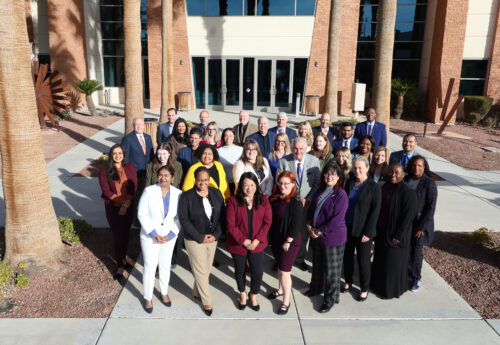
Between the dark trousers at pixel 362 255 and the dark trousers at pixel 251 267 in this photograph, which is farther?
the dark trousers at pixel 362 255

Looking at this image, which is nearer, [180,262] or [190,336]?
[190,336]

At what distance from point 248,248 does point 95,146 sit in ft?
36.3

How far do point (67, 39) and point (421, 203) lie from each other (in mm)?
21803

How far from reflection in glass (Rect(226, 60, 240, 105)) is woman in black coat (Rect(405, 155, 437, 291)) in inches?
717

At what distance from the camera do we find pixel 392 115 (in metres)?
20.9

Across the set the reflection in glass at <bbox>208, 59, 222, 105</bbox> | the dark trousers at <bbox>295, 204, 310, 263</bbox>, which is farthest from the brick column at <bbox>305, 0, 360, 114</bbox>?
the dark trousers at <bbox>295, 204, 310, 263</bbox>

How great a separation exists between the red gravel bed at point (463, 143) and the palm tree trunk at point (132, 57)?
966cm

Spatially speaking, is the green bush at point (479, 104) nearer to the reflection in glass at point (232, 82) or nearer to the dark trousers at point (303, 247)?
the reflection in glass at point (232, 82)

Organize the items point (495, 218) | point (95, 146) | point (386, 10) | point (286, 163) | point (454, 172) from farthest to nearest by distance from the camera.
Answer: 1. point (95, 146)
2. point (454, 172)
3. point (386, 10)
4. point (495, 218)
5. point (286, 163)

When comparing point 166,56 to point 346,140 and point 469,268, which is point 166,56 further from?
point 469,268

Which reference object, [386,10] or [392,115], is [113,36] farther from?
[386,10]

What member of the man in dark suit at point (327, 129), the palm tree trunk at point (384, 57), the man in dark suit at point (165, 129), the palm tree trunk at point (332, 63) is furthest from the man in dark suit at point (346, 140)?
the palm tree trunk at point (332, 63)

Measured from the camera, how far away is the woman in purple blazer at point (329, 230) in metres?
4.54

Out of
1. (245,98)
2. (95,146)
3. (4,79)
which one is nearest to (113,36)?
(245,98)
